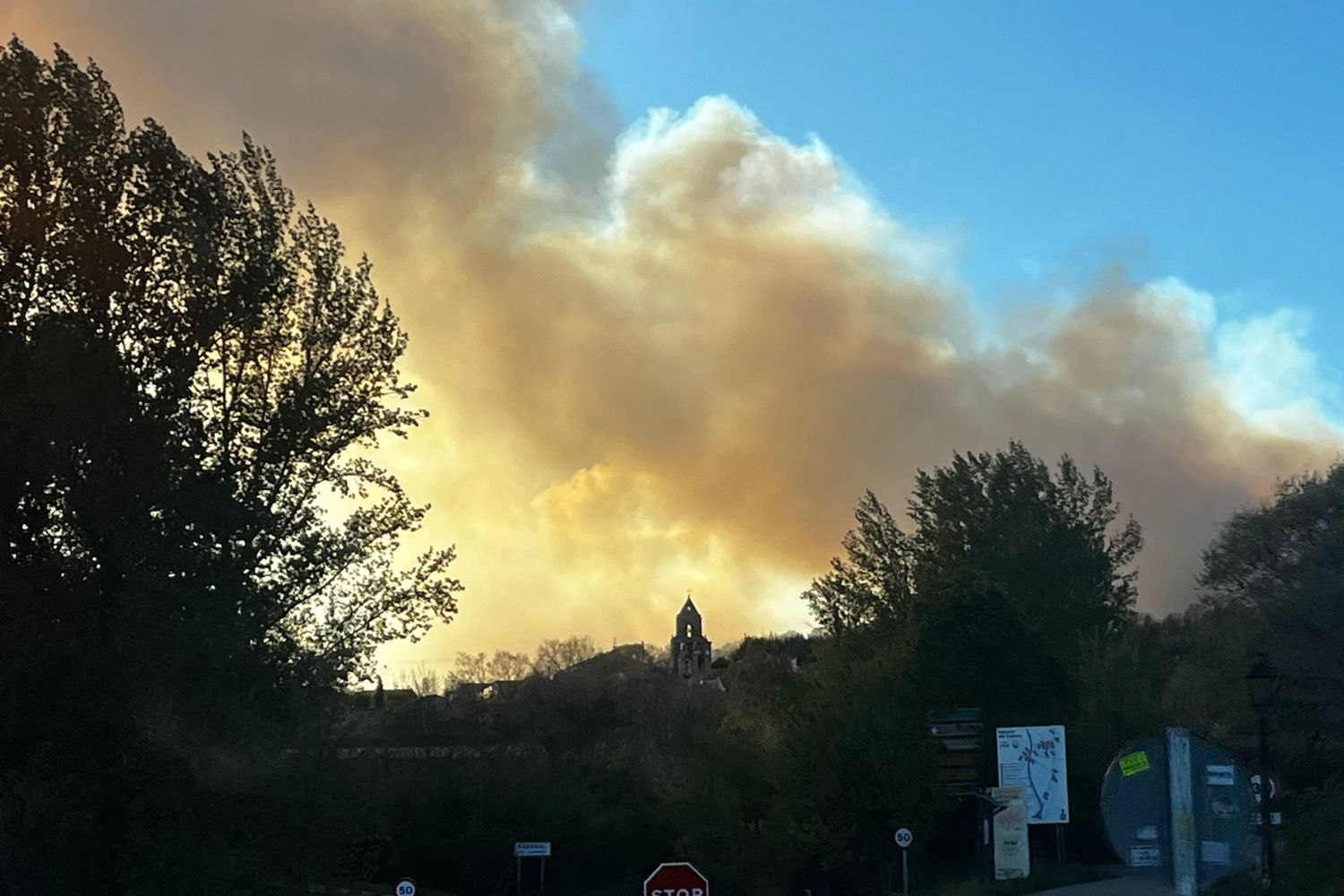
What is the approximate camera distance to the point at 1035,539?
231 ft

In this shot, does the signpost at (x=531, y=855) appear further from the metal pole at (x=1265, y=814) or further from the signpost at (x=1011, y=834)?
the metal pole at (x=1265, y=814)

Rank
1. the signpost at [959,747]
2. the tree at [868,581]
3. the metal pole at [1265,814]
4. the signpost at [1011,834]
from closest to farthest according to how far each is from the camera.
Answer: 1. the metal pole at [1265,814]
2. the signpost at [1011,834]
3. the signpost at [959,747]
4. the tree at [868,581]

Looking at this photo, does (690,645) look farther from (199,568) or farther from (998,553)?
(199,568)

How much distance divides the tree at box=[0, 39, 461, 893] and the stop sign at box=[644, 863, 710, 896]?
16.2m

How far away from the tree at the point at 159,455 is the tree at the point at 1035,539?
40943 mm

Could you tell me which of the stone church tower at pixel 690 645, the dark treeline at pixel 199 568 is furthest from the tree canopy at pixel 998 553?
the stone church tower at pixel 690 645

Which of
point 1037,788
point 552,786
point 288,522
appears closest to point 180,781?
point 288,522

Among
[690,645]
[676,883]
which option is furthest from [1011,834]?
[690,645]

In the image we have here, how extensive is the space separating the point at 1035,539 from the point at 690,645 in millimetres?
97171

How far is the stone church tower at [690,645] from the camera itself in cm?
16000

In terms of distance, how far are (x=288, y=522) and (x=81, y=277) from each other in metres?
6.40

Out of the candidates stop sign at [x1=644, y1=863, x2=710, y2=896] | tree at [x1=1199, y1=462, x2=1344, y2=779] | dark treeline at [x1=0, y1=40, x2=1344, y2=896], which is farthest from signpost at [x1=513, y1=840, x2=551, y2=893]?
stop sign at [x1=644, y1=863, x2=710, y2=896]

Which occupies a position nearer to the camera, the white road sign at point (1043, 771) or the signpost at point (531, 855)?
the white road sign at point (1043, 771)

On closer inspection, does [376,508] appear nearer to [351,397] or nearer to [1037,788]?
[351,397]
